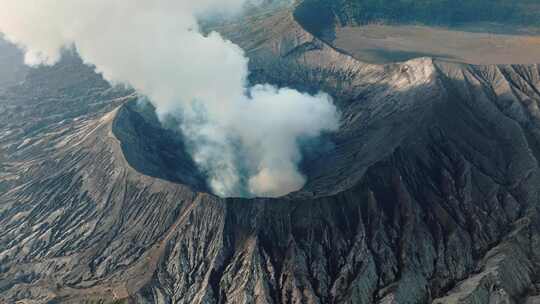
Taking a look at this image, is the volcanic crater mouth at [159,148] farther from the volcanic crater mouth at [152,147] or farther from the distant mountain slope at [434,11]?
the distant mountain slope at [434,11]

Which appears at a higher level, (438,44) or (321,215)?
(321,215)

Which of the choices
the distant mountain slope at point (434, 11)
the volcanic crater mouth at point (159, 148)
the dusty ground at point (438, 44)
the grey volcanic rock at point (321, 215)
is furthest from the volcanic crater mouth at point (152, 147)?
the distant mountain slope at point (434, 11)

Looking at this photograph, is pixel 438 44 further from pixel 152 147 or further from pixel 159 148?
pixel 152 147

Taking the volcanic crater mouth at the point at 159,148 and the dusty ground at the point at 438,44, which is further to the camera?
the dusty ground at the point at 438,44

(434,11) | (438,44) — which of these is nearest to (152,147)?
(438,44)

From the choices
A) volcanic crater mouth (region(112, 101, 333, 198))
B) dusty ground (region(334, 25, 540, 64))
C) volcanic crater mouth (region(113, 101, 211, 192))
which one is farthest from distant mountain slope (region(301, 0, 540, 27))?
volcanic crater mouth (region(113, 101, 211, 192))

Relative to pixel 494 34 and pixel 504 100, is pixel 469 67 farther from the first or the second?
pixel 494 34
